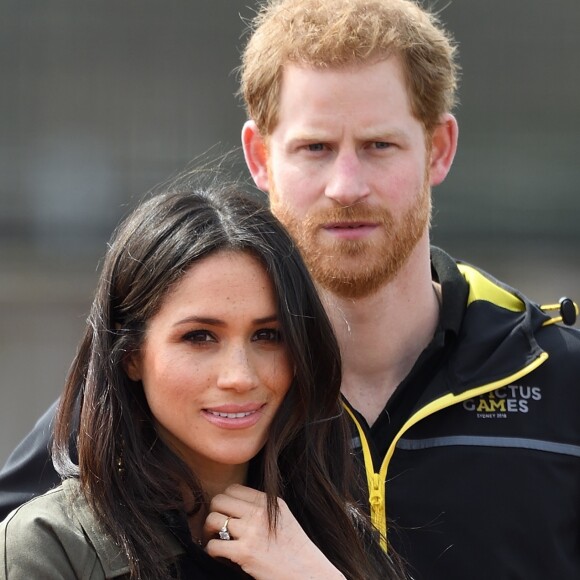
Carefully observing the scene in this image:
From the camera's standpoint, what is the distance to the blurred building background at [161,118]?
29.2ft

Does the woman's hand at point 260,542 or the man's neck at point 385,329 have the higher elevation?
the man's neck at point 385,329

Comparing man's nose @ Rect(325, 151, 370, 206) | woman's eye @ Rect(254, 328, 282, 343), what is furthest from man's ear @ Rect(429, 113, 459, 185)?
woman's eye @ Rect(254, 328, 282, 343)

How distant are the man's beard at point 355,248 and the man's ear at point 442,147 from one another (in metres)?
0.18

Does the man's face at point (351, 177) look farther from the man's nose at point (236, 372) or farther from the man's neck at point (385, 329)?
the man's nose at point (236, 372)

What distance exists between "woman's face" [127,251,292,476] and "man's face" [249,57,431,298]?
71 cm

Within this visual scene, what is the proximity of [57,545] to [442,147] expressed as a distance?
149cm

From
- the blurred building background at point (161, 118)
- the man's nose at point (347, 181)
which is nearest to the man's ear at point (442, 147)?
the man's nose at point (347, 181)

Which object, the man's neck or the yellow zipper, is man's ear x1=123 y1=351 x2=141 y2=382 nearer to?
the yellow zipper

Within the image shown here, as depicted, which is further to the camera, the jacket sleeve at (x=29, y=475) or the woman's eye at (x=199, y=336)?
the jacket sleeve at (x=29, y=475)

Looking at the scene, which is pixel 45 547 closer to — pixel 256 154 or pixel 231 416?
pixel 231 416

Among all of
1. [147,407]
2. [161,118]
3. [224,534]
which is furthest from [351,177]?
[161,118]

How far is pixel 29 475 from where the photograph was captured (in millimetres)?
2441

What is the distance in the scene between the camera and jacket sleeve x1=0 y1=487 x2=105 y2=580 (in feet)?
5.85

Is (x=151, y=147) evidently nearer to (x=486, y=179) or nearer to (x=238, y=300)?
(x=486, y=179)
